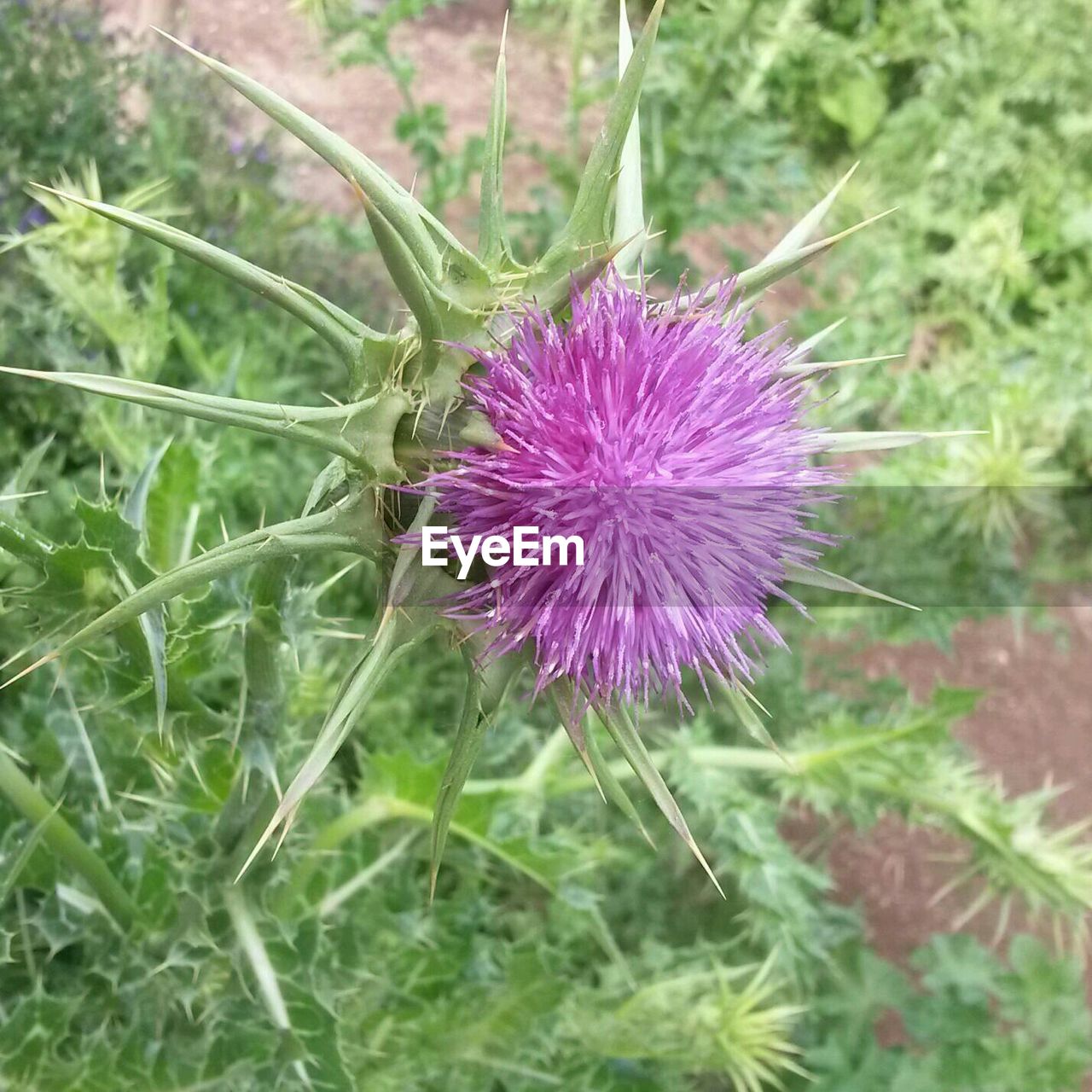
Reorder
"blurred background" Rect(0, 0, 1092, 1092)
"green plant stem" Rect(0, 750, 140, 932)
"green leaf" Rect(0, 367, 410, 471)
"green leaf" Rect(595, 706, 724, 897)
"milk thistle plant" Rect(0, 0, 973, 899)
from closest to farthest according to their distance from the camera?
"green leaf" Rect(0, 367, 410, 471), "milk thistle plant" Rect(0, 0, 973, 899), "green leaf" Rect(595, 706, 724, 897), "green plant stem" Rect(0, 750, 140, 932), "blurred background" Rect(0, 0, 1092, 1092)

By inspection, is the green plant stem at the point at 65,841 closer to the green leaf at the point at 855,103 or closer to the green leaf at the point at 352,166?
the green leaf at the point at 352,166

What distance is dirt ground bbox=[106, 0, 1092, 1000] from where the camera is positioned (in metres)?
2.70

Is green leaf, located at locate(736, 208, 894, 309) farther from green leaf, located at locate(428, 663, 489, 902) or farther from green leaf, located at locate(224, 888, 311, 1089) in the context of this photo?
green leaf, located at locate(224, 888, 311, 1089)

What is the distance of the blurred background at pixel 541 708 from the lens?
1.41 meters

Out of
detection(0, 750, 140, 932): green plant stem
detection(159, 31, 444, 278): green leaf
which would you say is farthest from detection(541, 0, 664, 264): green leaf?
detection(0, 750, 140, 932): green plant stem

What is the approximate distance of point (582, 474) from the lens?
861 mm

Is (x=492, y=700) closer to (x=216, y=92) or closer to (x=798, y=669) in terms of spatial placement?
(x=798, y=669)

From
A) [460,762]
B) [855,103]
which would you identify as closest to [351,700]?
[460,762]

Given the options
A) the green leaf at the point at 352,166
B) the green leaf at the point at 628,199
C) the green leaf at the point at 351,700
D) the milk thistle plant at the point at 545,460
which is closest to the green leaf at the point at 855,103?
the green leaf at the point at 628,199

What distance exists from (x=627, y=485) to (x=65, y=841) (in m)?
0.89

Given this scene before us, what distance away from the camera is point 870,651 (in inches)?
118

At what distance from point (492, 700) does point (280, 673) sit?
1.14 feet

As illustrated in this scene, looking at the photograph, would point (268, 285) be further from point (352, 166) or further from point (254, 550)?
point (254, 550)

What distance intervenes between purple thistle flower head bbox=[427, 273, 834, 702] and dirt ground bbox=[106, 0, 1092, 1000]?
2.03 m
